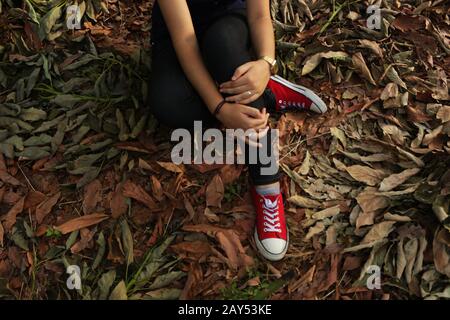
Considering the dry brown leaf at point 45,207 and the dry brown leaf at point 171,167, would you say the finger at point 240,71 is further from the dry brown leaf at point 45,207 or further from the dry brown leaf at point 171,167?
the dry brown leaf at point 45,207

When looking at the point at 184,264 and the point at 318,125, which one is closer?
the point at 184,264

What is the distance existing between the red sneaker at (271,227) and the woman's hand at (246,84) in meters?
0.41

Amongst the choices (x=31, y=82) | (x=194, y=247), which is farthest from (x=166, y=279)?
(x=31, y=82)

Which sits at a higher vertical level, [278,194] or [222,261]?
[278,194]

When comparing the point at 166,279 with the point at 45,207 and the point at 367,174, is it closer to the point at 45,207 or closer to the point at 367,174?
the point at 45,207

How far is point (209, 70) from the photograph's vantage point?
1.88 meters

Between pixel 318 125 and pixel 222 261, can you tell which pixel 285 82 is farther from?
pixel 222 261

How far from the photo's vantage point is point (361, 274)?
71.7 inches

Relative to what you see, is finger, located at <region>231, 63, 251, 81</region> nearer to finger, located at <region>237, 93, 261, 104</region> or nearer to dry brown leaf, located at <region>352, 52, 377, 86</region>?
finger, located at <region>237, 93, 261, 104</region>

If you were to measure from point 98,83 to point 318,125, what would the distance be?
1.05 meters
